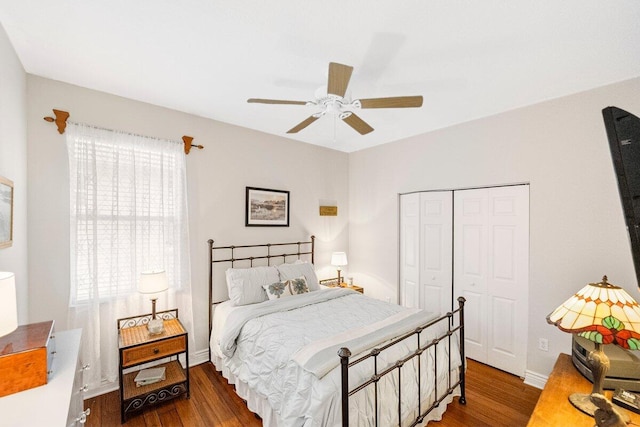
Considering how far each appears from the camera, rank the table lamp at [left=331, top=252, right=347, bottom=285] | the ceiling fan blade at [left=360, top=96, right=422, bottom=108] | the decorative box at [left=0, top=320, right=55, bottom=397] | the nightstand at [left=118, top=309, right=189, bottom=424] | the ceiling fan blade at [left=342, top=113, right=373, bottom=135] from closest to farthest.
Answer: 1. the decorative box at [left=0, top=320, right=55, bottom=397]
2. the ceiling fan blade at [left=360, top=96, right=422, bottom=108]
3. the ceiling fan blade at [left=342, top=113, right=373, bottom=135]
4. the nightstand at [left=118, top=309, right=189, bottom=424]
5. the table lamp at [left=331, top=252, right=347, bottom=285]

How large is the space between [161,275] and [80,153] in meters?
1.27

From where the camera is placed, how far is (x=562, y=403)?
1.73 meters

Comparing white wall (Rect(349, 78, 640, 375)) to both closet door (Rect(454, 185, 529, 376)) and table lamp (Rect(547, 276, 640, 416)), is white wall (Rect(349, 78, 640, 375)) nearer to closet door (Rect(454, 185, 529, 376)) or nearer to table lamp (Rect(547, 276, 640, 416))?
closet door (Rect(454, 185, 529, 376))

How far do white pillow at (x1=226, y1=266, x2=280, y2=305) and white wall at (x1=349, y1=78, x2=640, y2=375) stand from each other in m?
2.34

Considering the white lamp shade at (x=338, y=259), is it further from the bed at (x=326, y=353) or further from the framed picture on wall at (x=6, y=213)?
the framed picture on wall at (x=6, y=213)

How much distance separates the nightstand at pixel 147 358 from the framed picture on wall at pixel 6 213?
1145 millimetres

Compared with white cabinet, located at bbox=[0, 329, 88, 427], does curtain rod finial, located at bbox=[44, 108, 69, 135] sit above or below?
above

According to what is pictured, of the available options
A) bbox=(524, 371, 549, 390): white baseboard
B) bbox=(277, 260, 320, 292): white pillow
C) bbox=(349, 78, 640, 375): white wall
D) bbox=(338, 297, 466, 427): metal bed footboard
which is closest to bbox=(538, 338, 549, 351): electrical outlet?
bbox=(349, 78, 640, 375): white wall

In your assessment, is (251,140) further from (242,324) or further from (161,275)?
(242,324)

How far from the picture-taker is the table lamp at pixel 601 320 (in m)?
1.40

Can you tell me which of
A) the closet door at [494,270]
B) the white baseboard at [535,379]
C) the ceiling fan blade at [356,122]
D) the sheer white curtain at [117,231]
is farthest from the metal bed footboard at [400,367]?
the sheer white curtain at [117,231]

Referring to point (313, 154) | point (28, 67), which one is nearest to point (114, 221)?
point (28, 67)

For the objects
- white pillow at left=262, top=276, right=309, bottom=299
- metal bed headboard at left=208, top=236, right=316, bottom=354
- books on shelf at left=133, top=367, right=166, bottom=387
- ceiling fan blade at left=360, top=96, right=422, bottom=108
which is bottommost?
books on shelf at left=133, top=367, right=166, bottom=387

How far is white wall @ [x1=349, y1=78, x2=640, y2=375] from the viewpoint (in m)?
2.42
